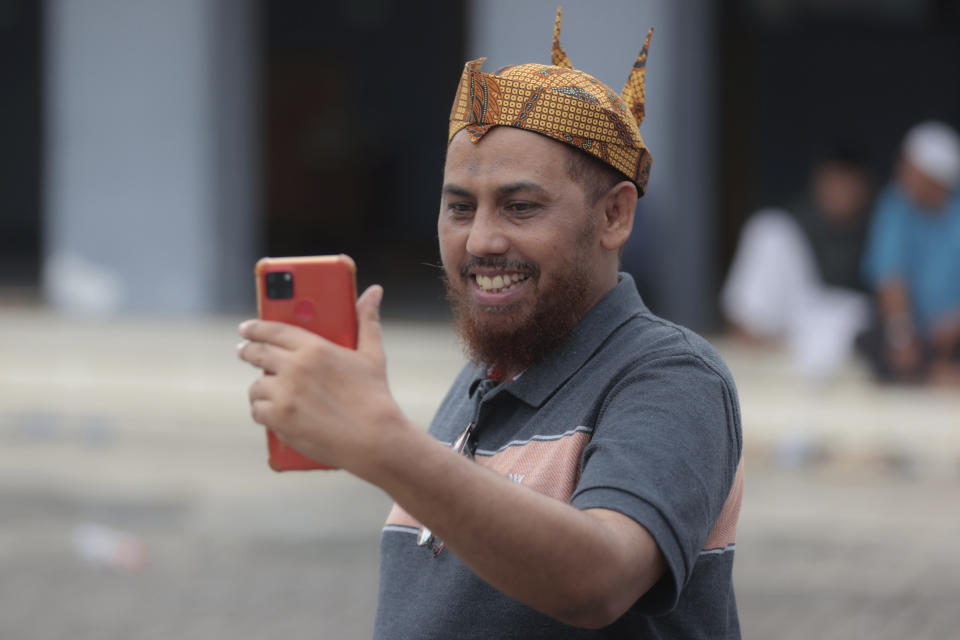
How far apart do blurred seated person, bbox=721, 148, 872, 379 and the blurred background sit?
259mm

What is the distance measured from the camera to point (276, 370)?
1.51 m

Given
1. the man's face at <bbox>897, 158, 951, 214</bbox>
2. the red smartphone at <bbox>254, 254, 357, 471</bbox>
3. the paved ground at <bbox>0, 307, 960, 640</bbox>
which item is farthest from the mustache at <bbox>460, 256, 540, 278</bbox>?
the man's face at <bbox>897, 158, 951, 214</bbox>

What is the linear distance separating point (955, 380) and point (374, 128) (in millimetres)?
12148

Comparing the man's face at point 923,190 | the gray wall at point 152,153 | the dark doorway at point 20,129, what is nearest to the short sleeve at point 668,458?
the man's face at point 923,190

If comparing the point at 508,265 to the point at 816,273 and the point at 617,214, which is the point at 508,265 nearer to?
the point at 617,214

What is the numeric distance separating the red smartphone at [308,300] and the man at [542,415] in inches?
1.2

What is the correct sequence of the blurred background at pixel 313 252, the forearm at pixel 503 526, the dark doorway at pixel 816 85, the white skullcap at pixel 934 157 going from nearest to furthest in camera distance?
the forearm at pixel 503 526 → the blurred background at pixel 313 252 → the white skullcap at pixel 934 157 → the dark doorway at pixel 816 85

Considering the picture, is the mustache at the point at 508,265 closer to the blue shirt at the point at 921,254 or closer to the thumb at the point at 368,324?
the thumb at the point at 368,324

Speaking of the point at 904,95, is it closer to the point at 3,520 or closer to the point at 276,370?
the point at 3,520

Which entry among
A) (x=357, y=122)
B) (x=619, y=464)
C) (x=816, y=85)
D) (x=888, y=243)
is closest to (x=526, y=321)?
(x=619, y=464)

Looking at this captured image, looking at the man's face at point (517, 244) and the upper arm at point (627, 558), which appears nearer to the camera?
the upper arm at point (627, 558)

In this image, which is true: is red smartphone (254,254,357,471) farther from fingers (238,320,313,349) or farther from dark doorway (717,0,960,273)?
dark doorway (717,0,960,273)

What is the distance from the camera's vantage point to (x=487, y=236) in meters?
1.84

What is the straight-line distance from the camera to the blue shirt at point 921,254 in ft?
27.7
